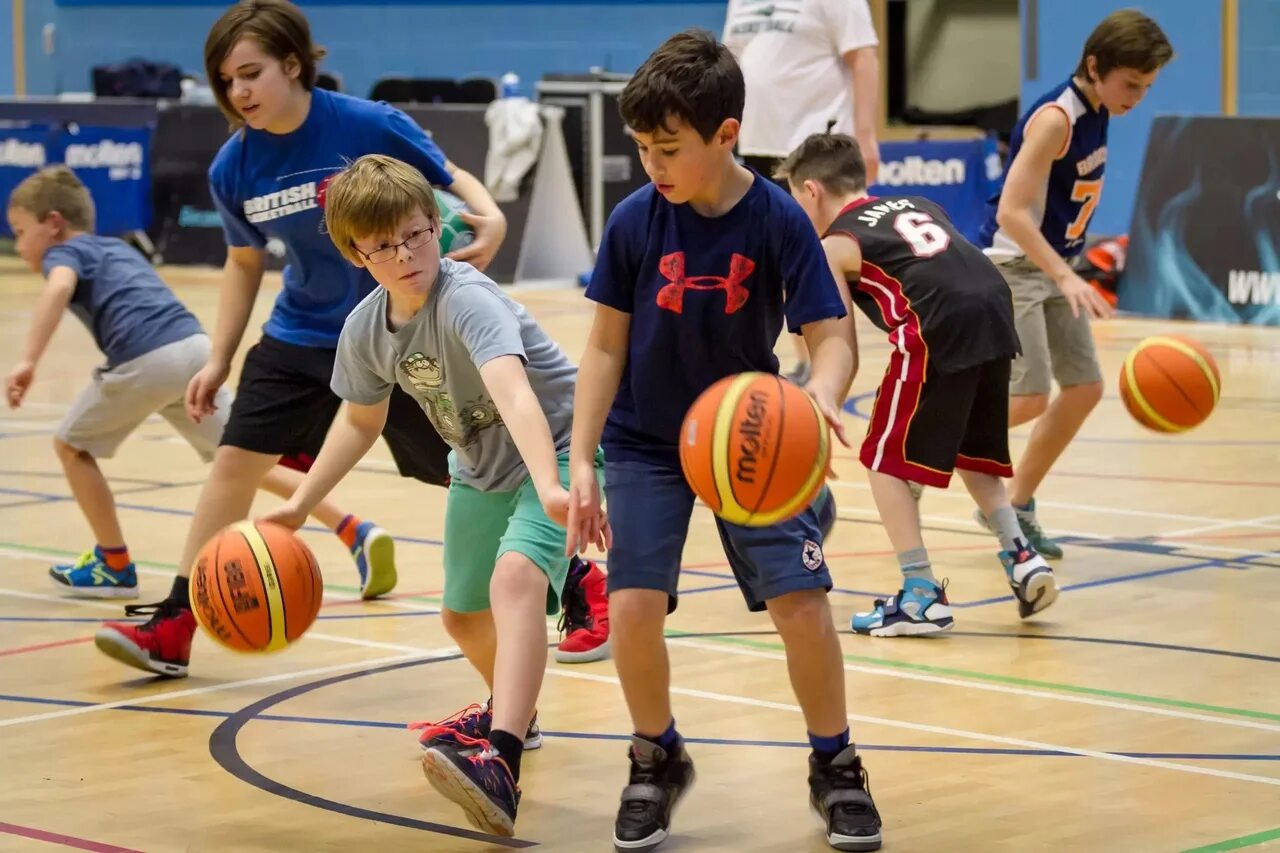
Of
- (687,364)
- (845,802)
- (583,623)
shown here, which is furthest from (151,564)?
(845,802)

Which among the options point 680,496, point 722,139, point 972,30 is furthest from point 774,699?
point 972,30

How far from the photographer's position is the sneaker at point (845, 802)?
4.02 meters

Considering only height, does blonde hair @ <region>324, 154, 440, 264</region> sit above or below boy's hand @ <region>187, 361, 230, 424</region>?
above

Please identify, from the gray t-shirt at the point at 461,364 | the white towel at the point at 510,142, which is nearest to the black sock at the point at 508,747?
the gray t-shirt at the point at 461,364

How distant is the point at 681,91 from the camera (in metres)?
3.99

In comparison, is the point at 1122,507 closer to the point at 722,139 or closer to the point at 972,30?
the point at 722,139

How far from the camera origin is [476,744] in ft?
13.5

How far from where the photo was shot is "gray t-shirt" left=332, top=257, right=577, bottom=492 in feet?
14.3

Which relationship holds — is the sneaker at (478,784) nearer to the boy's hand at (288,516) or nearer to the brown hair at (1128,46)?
the boy's hand at (288,516)

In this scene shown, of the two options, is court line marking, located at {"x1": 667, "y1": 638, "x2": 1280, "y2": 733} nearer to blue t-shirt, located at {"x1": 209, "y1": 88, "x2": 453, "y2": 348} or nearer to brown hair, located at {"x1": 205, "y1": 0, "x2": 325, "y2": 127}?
blue t-shirt, located at {"x1": 209, "y1": 88, "x2": 453, "y2": 348}

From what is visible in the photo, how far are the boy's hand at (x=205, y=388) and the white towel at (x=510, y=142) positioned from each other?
35.1ft

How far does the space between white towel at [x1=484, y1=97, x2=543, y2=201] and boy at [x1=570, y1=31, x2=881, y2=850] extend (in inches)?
479

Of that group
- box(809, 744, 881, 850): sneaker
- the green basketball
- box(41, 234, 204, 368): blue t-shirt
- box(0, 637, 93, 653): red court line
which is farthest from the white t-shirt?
box(809, 744, 881, 850): sneaker

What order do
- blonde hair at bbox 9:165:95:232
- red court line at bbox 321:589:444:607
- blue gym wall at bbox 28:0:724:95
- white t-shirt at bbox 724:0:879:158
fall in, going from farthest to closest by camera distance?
blue gym wall at bbox 28:0:724:95
white t-shirt at bbox 724:0:879:158
blonde hair at bbox 9:165:95:232
red court line at bbox 321:589:444:607
